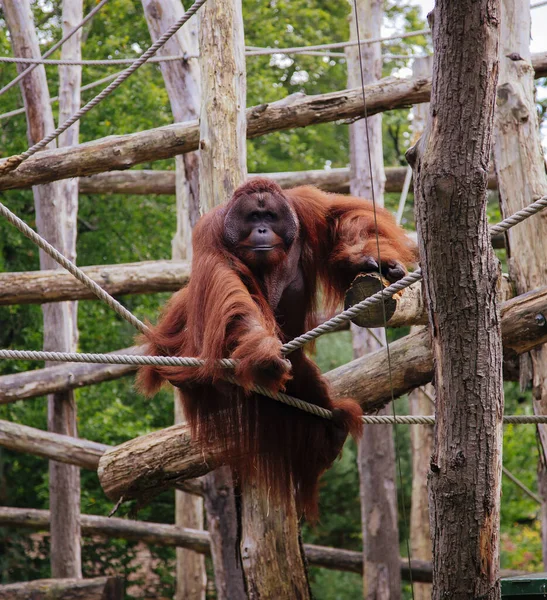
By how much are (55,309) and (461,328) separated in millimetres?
4663

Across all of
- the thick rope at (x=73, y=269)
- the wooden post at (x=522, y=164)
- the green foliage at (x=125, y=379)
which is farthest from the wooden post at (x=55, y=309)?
the wooden post at (x=522, y=164)

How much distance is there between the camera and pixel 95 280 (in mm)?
5527

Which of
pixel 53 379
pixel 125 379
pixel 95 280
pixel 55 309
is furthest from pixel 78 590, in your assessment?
pixel 125 379

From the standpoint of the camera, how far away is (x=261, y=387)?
302cm

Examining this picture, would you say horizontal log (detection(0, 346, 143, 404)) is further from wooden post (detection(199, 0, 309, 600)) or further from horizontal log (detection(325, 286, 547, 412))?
horizontal log (detection(325, 286, 547, 412))

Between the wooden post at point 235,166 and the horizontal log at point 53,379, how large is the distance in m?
2.12

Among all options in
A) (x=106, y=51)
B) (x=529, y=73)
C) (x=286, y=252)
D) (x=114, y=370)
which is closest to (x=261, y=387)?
(x=286, y=252)

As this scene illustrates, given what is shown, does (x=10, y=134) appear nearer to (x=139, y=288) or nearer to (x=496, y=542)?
(x=139, y=288)

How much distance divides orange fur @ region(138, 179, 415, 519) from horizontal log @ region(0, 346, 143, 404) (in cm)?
238

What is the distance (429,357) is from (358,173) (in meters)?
2.92

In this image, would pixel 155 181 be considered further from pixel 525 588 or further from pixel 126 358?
pixel 525 588

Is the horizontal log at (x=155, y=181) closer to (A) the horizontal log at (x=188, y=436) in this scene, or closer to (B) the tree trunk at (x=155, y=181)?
(B) the tree trunk at (x=155, y=181)

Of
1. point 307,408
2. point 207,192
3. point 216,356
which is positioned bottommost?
point 307,408

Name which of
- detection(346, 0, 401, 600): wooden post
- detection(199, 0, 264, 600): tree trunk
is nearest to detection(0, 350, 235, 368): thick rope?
detection(199, 0, 264, 600): tree trunk
